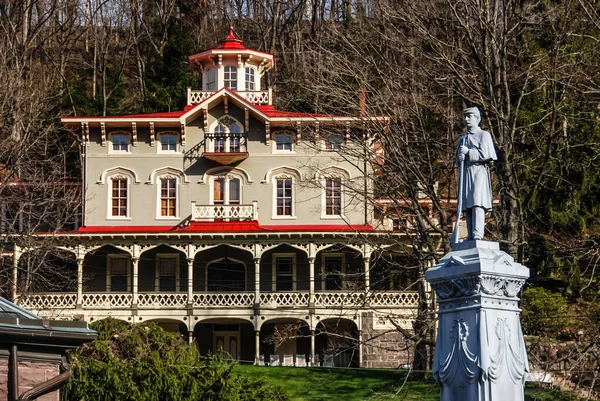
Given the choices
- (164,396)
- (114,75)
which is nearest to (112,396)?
(164,396)

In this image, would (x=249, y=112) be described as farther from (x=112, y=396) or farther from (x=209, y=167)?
(x=112, y=396)

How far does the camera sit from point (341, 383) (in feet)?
132


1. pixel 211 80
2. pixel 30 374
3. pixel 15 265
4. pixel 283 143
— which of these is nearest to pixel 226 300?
pixel 283 143

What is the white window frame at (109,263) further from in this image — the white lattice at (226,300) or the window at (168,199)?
the white lattice at (226,300)

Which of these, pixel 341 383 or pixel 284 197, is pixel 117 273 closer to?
pixel 284 197

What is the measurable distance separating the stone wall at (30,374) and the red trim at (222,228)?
29973 mm

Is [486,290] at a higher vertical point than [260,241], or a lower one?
lower

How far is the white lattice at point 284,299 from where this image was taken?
162 ft

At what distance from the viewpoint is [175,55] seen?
63.2 metres

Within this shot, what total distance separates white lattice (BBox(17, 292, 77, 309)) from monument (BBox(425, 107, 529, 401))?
109 feet

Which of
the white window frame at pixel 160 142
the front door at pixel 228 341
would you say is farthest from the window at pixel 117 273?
the white window frame at pixel 160 142

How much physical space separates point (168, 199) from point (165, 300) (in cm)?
429

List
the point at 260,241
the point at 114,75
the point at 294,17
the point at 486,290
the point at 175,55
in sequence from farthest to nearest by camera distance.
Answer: the point at 294,17 < the point at 114,75 < the point at 175,55 < the point at 260,241 < the point at 486,290

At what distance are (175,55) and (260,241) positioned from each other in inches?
648
